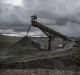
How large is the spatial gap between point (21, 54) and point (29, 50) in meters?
1.95

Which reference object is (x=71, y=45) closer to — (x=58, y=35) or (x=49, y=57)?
(x=58, y=35)

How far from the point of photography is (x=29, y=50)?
126ft

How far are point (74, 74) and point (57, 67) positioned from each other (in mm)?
3623

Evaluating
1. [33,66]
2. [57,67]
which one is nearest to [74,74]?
[57,67]

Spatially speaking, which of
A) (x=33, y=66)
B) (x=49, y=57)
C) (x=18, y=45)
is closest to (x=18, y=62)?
(x=33, y=66)

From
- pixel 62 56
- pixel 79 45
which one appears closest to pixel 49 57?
pixel 62 56

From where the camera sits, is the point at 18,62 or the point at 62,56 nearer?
the point at 18,62

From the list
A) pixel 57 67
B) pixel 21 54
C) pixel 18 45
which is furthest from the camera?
pixel 18 45

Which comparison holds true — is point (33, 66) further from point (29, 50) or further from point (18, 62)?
point (29, 50)

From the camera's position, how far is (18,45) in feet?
133

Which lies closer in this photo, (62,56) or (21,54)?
(62,56)

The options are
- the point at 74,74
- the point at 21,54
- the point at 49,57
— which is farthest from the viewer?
the point at 21,54

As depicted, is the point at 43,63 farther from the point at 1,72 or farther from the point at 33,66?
the point at 1,72

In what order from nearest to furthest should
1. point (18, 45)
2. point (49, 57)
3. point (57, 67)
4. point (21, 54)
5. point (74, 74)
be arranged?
1. point (74, 74)
2. point (57, 67)
3. point (49, 57)
4. point (21, 54)
5. point (18, 45)
